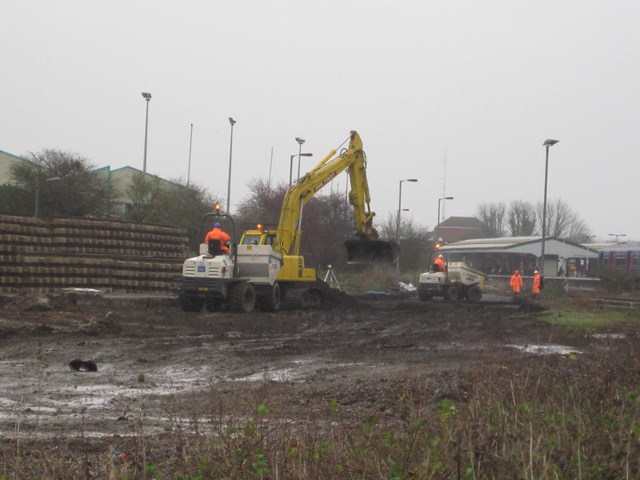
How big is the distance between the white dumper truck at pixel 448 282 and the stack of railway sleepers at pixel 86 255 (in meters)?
10.4

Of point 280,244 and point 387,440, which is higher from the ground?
point 280,244

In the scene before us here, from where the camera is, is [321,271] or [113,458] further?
[321,271]

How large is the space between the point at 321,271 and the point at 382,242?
72.8 ft

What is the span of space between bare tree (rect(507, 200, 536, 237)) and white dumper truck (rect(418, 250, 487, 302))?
82.5 meters

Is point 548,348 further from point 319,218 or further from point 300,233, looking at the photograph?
point 319,218

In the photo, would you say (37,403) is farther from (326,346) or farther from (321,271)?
(321,271)

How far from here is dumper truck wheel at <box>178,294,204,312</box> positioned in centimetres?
2633

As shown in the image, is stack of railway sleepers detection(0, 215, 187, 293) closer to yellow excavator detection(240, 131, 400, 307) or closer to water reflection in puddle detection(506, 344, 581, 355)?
yellow excavator detection(240, 131, 400, 307)

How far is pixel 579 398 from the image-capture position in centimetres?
834

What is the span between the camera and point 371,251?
30.5 m

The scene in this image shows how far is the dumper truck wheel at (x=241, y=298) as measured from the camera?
26.2 meters

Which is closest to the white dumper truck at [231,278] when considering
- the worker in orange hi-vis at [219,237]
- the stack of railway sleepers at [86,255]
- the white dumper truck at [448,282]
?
the worker in orange hi-vis at [219,237]

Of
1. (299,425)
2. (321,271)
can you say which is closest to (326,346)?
(299,425)

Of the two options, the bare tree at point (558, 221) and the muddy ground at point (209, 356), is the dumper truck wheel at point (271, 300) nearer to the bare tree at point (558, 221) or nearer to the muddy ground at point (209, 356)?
the muddy ground at point (209, 356)
